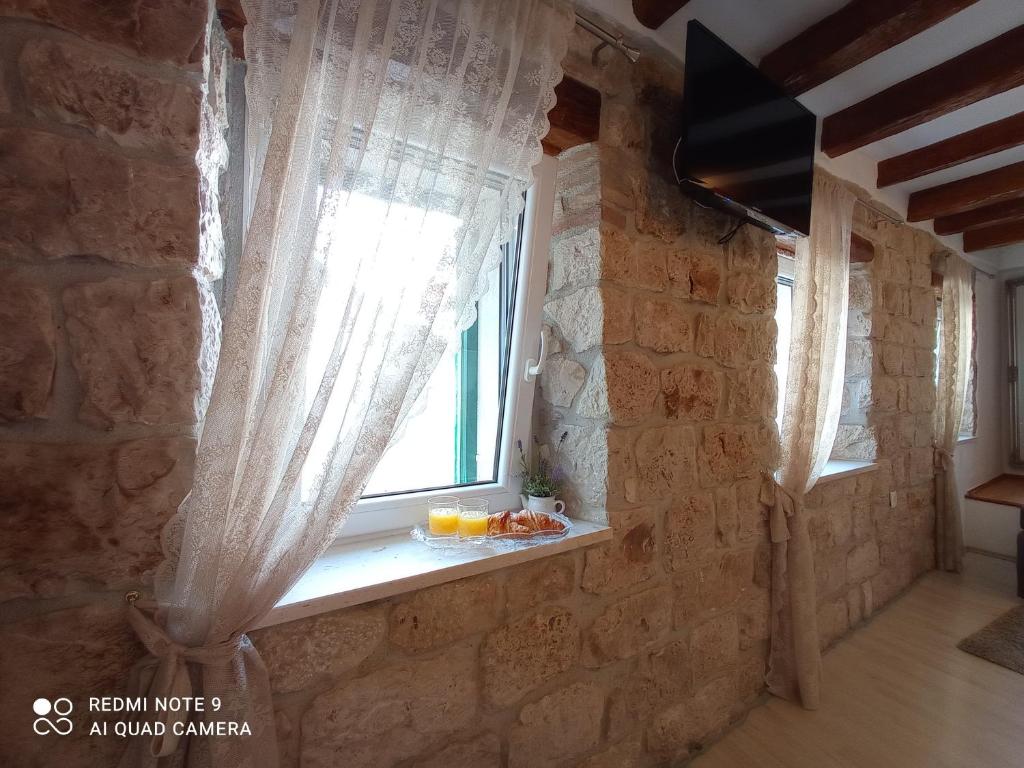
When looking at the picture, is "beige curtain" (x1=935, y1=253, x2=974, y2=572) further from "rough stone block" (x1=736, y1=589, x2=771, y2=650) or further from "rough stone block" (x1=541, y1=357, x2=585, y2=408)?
"rough stone block" (x1=541, y1=357, x2=585, y2=408)

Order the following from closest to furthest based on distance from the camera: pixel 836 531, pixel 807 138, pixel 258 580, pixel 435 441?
pixel 258 580, pixel 435 441, pixel 807 138, pixel 836 531

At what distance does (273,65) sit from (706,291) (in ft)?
4.63

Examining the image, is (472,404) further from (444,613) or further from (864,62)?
(864,62)

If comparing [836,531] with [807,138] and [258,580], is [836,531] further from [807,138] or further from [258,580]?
[258,580]

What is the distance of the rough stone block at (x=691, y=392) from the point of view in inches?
62.1

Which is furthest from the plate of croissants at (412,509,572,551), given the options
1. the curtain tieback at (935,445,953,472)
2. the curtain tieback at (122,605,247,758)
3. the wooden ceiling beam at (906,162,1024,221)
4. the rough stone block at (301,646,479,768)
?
the curtain tieback at (935,445,953,472)

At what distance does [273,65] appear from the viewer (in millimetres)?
817

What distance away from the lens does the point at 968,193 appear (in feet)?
9.22

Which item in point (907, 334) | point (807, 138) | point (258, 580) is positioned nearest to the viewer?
point (258, 580)

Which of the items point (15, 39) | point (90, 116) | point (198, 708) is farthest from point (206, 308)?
point (198, 708)

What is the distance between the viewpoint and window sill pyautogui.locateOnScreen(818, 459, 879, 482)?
235cm

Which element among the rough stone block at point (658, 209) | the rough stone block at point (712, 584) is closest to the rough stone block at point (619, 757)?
the rough stone block at point (712, 584)

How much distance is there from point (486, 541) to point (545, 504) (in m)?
0.31

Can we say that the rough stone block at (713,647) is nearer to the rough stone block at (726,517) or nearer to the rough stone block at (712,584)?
the rough stone block at (712,584)
